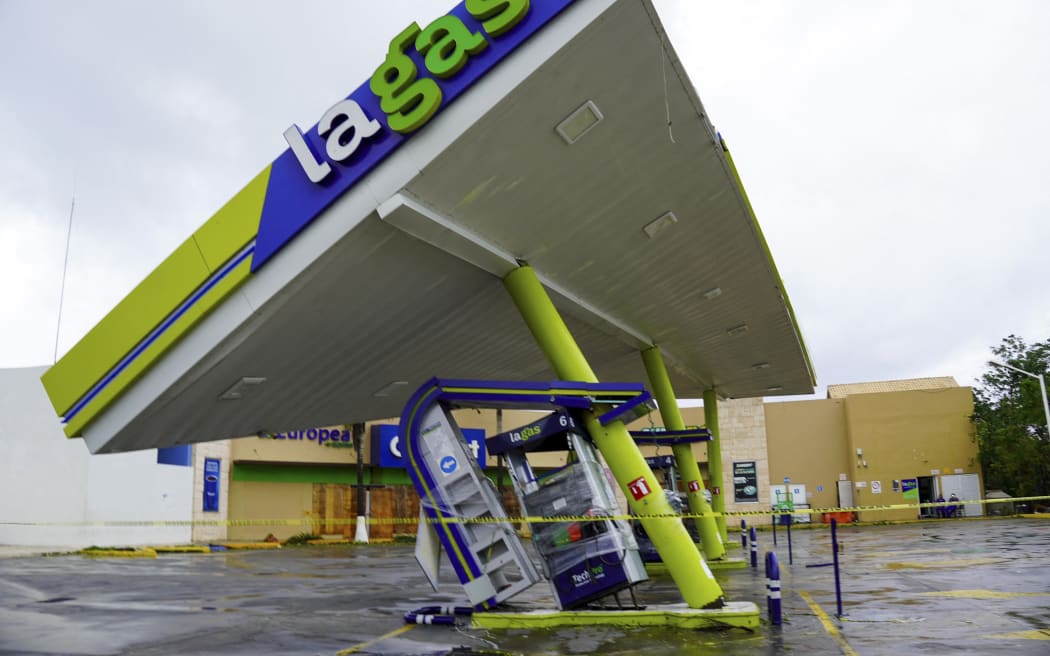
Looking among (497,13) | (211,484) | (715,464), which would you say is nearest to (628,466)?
(497,13)

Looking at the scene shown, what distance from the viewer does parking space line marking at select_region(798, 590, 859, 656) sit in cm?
810

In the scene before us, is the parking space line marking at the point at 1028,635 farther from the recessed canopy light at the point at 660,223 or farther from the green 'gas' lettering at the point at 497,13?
the green 'gas' lettering at the point at 497,13

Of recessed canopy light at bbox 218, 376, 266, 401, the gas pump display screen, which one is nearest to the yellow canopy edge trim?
recessed canopy light at bbox 218, 376, 266, 401

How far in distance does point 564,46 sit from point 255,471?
35.2m

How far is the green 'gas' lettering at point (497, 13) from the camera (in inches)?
348

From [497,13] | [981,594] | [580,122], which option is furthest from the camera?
[981,594]

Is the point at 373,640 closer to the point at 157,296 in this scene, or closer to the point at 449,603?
the point at 449,603

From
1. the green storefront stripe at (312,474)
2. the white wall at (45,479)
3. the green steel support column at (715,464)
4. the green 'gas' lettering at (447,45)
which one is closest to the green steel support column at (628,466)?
the green 'gas' lettering at (447,45)

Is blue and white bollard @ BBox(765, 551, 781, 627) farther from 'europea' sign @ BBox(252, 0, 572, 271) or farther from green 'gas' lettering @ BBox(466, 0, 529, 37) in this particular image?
green 'gas' lettering @ BBox(466, 0, 529, 37)

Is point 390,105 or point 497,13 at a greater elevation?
point 497,13

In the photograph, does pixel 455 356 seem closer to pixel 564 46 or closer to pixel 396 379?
pixel 396 379

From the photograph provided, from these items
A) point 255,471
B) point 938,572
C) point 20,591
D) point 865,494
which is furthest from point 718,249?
point 865,494

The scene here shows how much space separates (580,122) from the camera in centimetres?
966

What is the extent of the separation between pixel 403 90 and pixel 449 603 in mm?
8436
